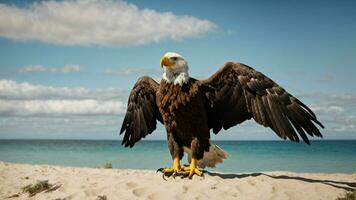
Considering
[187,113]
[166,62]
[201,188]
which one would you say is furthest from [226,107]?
[201,188]

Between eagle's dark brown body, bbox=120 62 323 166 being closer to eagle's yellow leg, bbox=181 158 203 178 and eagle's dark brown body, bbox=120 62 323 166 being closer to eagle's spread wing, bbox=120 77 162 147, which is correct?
eagle's yellow leg, bbox=181 158 203 178

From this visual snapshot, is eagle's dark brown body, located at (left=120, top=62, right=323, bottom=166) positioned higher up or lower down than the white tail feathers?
higher up

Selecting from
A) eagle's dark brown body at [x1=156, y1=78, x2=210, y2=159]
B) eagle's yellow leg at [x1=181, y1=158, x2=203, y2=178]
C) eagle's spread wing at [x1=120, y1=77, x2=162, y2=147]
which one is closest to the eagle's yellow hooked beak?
eagle's dark brown body at [x1=156, y1=78, x2=210, y2=159]

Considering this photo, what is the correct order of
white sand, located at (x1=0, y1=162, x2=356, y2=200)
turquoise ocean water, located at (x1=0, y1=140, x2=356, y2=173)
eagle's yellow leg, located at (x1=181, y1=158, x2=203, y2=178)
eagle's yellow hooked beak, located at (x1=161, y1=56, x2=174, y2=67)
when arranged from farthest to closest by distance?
turquoise ocean water, located at (x1=0, y1=140, x2=356, y2=173) < eagle's yellow leg, located at (x1=181, y1=158, x2=203, y2=178) < eagle's yellow hooked beak, located at (x1=161, y1=56, x2=174, y2=67) < white sand, located at (x1=0, y1=162, x2=356, y2=200)

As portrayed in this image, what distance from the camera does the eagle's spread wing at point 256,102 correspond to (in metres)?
6.96

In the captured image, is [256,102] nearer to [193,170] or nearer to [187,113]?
[187,113]

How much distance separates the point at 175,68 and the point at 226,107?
46.0 inches

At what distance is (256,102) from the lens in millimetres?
7262

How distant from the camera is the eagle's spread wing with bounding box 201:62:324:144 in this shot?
22.9ft

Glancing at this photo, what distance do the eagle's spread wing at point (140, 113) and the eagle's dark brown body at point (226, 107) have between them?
0.52m

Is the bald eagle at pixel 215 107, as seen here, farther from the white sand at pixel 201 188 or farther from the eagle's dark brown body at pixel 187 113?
the white sand at pixel 201 188

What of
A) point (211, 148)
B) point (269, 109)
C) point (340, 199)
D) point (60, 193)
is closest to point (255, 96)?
point (269, 109)

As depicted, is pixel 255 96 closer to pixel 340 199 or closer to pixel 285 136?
pixel 285 136

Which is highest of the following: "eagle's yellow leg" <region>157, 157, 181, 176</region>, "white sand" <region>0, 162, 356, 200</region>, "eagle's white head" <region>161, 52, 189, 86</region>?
"eagle's white head" <region>161, 52, 189, 86</region>
